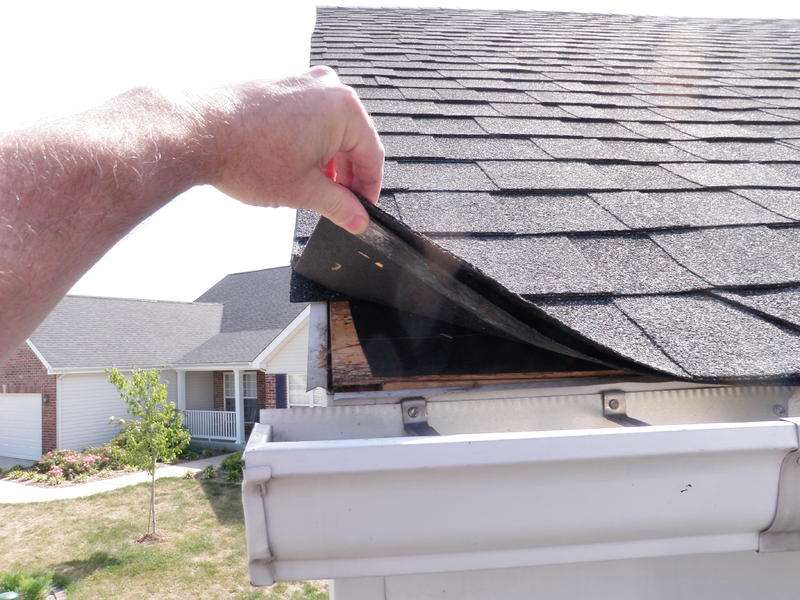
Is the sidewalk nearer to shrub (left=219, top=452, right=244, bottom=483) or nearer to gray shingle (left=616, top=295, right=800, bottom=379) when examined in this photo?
shrub (left=219, top=452, right=244, bottom=483)

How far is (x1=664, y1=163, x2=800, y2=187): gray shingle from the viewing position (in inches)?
107

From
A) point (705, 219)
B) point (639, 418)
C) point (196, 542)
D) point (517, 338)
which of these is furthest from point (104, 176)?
point (196, 542)

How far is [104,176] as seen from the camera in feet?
3.59

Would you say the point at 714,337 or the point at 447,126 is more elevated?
the point at 447,126

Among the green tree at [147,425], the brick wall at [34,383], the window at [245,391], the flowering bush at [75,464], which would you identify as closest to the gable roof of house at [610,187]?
the green tree at [147,425]

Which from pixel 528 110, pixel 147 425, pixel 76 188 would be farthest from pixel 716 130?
pixel 147 425

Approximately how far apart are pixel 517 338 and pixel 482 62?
371cm

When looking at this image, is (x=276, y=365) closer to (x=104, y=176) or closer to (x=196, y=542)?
(x=196, y=542)

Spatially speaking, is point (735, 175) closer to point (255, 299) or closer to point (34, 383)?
point (34, 383)

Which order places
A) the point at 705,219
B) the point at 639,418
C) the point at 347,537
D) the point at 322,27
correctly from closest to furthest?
1. the point at 347,537
2. the point at 639,418
3. the point at 705,219
4. the point at 322,27

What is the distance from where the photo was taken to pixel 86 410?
20.7 metres

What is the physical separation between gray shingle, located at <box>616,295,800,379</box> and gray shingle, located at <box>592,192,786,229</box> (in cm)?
56

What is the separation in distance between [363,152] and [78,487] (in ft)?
53.9

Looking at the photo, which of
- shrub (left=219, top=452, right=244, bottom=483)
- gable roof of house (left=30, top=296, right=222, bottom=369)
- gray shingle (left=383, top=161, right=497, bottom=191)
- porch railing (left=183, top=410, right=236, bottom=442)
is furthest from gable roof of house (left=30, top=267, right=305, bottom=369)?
gray shingle (left=383, top=161, right=497, bottom=191)
